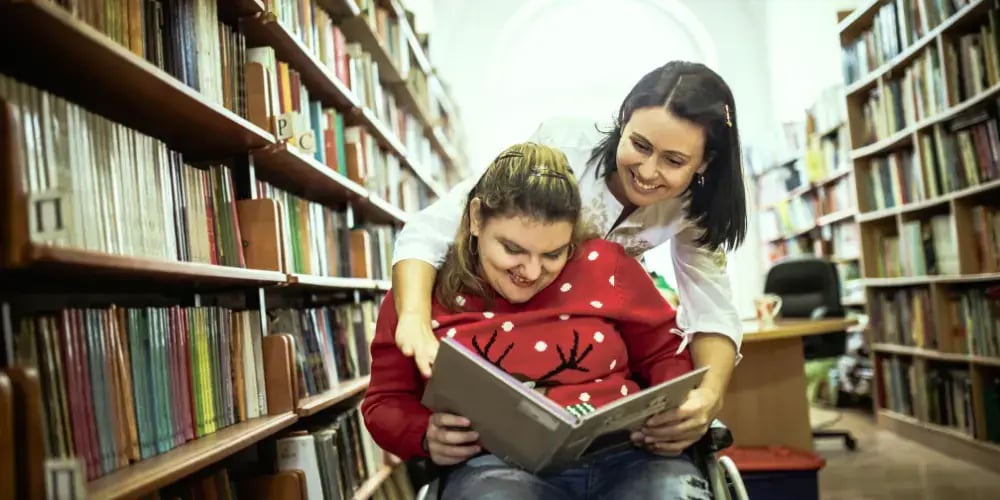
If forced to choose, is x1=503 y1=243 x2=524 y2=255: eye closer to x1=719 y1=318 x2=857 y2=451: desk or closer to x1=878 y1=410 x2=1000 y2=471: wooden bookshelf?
x1=719 y1=318 x2=857 y2=451: desk

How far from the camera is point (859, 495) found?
9.25 ft

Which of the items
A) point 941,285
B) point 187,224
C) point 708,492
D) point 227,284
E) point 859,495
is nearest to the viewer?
point 708,492

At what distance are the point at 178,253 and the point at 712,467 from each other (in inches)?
42.1

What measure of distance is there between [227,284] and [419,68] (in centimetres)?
286

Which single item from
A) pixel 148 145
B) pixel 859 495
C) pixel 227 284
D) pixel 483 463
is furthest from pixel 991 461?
pixel 148 145

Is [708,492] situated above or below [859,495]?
above

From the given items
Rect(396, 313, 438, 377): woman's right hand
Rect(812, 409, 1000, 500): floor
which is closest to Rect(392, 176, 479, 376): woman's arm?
Rect(396, 313, 438, 377): woman's right hand

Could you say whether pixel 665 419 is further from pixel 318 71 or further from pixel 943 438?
pixel 943 438

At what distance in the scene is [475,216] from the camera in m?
1.28

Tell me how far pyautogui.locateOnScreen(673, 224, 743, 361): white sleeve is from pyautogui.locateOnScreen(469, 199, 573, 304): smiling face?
30 centimetres

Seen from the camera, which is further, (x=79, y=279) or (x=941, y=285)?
Answer: (x=941, y=285)

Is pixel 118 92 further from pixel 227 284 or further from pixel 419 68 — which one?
pixel 419 68

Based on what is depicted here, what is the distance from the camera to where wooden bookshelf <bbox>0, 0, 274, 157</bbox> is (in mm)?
1095

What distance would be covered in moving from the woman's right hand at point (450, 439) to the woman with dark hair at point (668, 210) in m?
0.09
